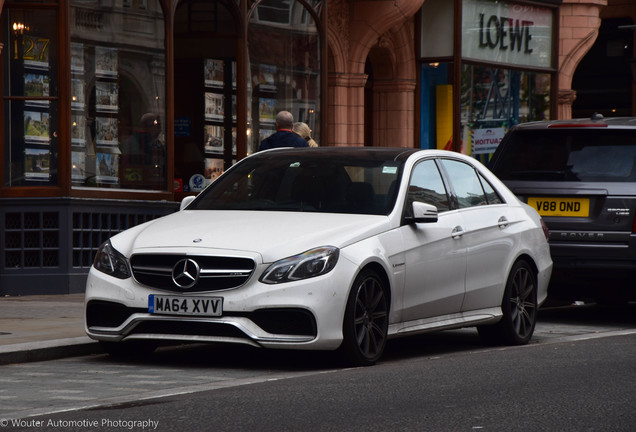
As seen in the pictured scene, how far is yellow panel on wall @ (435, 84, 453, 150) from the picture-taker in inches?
883

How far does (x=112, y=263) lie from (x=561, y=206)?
4.94 m

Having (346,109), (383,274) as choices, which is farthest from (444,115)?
(383,274)

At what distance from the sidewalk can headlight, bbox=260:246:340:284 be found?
6.08 ft

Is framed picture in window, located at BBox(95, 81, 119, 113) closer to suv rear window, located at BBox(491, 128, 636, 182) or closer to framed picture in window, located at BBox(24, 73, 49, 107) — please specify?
framed picture in window, located at BBox(24, 73, 49, 107)

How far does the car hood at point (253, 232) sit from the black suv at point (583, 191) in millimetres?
3557

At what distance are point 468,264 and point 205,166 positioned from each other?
897 cm

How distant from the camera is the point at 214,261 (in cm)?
842

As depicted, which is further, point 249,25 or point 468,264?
point 249,25

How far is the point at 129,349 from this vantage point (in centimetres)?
922

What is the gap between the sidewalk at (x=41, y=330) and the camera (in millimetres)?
9203

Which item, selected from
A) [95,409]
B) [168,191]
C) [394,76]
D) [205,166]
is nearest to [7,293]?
[168,191]

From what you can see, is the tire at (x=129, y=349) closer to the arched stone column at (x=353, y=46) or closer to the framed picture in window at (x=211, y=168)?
the framed picture in window at (x=211, y=168)

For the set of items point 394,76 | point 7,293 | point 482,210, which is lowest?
point 7,293

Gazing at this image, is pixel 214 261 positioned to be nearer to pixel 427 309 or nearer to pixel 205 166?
pixel 427 309
